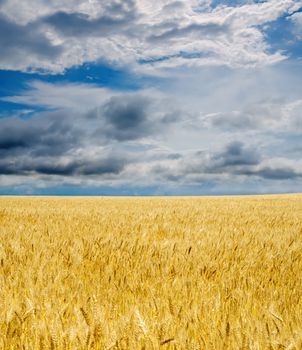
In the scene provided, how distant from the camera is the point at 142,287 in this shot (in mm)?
2984

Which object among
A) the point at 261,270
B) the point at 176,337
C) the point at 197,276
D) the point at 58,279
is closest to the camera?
the point at 176,337

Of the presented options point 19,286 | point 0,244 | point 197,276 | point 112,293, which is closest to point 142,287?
point 112,293

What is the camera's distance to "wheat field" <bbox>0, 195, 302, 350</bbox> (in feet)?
5.98

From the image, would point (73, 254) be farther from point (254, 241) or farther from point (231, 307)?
point (254, 241)

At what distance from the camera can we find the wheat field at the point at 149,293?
1822mm

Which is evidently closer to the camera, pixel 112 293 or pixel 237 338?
pixel 237 338

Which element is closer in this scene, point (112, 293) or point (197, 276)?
point (112, 293)

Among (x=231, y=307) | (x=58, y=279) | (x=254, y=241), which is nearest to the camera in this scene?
(x=231, y=307)

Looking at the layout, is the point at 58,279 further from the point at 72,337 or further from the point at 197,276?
the point at 72,337

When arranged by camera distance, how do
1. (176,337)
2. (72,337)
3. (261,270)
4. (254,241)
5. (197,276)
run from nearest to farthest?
(72,337) < (176,337) < (197,276) < (261,270) < (254,241)

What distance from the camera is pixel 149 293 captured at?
2.82 meters

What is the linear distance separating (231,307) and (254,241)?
9.98 feet

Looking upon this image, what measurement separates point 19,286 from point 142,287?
90 cm

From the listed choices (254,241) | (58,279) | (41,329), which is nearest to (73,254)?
(58,279)
